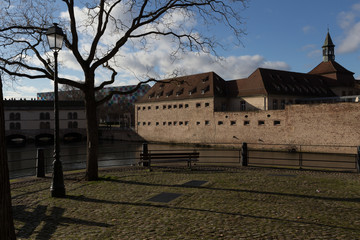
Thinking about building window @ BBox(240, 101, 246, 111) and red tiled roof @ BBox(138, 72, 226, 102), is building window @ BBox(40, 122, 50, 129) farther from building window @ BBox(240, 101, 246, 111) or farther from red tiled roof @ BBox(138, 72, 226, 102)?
building window @ BBox(240, 101, 246, 111)

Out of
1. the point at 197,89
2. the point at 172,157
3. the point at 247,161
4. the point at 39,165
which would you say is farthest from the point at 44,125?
the point at 247,161

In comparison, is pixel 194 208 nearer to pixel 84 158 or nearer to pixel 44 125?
pixel 84 158

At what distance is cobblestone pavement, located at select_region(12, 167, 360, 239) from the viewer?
5.38 m

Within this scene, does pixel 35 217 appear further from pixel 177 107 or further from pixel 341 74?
pixel 341 74

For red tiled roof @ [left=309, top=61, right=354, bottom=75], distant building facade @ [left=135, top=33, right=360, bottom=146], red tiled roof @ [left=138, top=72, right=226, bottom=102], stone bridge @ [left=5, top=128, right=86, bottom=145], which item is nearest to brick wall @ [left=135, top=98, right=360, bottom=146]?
distant building facade @ [left=135, top=33, right=360, bottom=146]

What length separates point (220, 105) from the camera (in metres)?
44.2

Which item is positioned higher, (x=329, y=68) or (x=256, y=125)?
(x=329, y=68)

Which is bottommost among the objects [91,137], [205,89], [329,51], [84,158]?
[84,158]

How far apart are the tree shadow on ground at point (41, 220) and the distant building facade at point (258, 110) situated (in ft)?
76.4

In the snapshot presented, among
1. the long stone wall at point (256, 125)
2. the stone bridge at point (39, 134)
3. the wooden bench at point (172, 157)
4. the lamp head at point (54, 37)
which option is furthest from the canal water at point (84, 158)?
Result: the stone bridge at point (39, 134)

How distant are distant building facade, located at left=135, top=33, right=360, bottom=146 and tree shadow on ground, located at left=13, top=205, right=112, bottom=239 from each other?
23275 millimetres

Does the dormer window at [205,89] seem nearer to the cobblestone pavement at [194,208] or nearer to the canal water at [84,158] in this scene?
the canal water at [84,158]

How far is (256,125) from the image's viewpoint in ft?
123

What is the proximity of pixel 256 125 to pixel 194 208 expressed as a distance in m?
32.0
